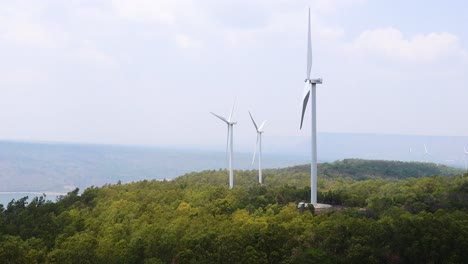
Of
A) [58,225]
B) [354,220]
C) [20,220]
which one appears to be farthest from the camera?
[20,220]

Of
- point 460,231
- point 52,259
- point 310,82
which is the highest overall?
point 310,82

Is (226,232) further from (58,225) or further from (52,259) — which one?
(58,225)

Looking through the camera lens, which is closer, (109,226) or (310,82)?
(310,82)

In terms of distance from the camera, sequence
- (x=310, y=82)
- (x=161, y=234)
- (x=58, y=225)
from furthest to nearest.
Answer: (x=58, y=225) → (x=310, y=82) → (x=161, y=234)

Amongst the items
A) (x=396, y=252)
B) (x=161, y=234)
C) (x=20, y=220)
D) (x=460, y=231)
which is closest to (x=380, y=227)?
(x=396, y=252)

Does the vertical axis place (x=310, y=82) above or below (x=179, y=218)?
above

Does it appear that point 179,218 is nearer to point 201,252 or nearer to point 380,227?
point 201,252
